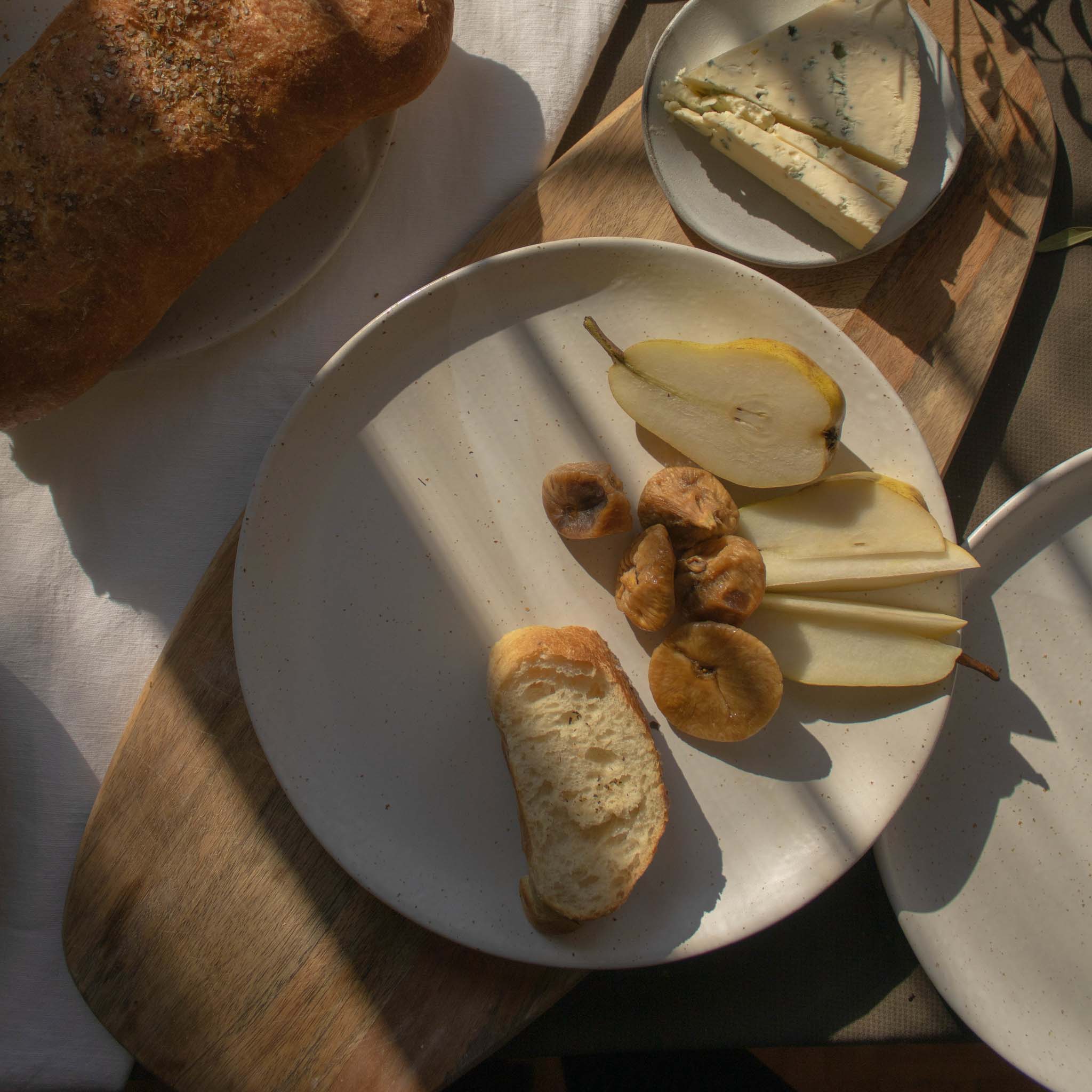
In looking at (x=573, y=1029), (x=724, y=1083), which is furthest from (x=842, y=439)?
(x=724, y=1083)

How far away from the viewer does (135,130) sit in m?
0.94

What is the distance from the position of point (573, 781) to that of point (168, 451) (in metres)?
0.82

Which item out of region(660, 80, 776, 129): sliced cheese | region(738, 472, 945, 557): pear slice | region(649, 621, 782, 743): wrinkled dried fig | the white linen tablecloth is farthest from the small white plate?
region(649, 621, 782, 743): wrinkled dried fig

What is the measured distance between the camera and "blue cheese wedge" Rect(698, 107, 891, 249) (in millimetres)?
1065

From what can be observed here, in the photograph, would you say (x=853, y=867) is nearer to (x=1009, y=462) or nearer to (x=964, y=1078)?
(x=964, y=1078)

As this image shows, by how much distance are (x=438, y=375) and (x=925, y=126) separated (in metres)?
0.83

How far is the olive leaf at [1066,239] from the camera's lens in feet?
3.91

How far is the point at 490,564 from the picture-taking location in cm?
110

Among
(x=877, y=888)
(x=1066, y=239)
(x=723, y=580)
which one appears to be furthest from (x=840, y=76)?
(x=877, y=888)

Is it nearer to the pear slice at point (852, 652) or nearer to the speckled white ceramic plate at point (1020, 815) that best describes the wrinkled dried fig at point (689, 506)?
the pear slice at point (852, 652)

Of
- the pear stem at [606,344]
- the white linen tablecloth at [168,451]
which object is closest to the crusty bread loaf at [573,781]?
the pear stem at [606,344]

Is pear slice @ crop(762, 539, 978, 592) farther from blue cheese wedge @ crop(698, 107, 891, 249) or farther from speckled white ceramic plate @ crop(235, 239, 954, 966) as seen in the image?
blue cheese wedge @ crop(698, 107, 891, 249)

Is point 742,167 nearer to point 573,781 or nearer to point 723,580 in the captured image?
point 723,580

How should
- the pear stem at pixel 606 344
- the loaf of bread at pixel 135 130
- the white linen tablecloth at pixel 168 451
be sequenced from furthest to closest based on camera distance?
the white linen tablecloth at pixel 168 451
the pear stem at pixel 606 344
the loaf of bread at pixel 135 130
